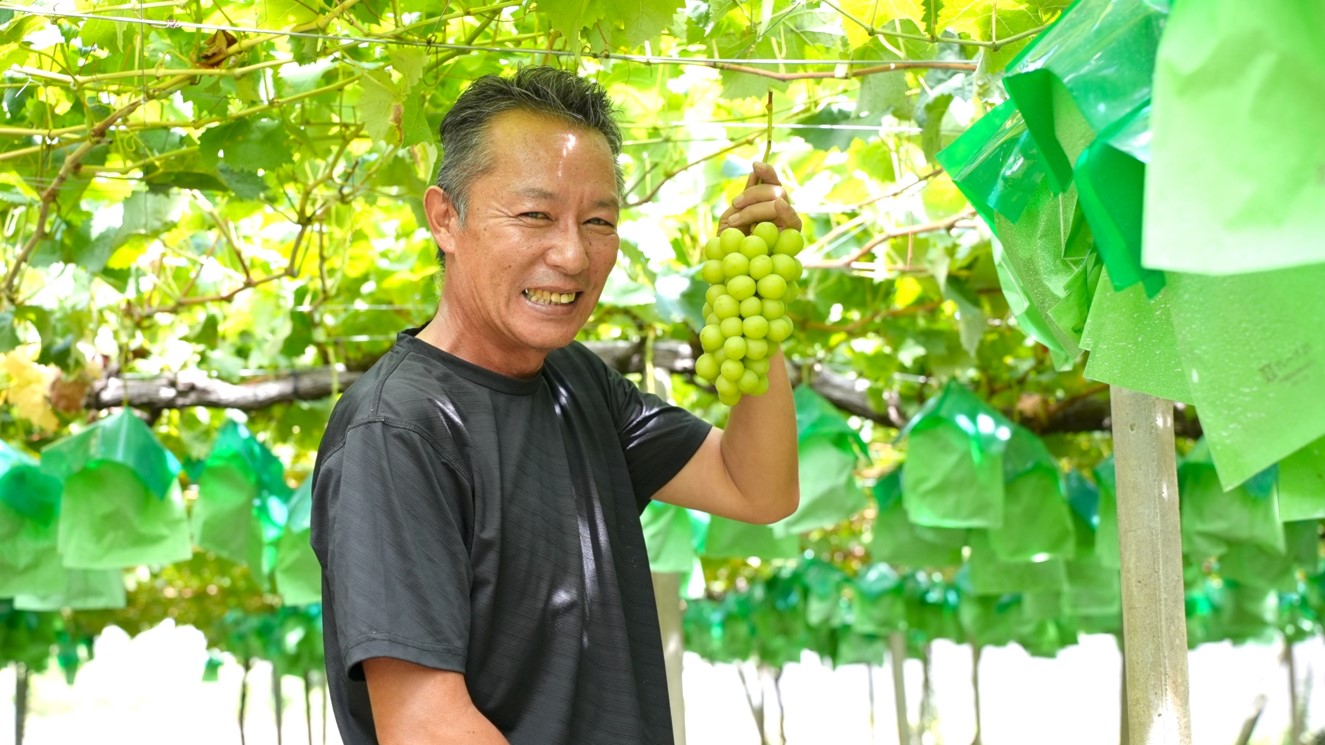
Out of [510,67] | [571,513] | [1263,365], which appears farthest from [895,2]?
[1263,365]

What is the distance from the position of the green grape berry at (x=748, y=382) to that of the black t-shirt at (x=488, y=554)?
10.9 inches

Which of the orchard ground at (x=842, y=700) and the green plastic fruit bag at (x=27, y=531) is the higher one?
the green plastic fruit bag at (x=27, y=531)

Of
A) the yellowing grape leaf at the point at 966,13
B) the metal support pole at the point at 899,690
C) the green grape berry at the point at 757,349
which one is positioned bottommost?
the metal support pole at the point at 899,690

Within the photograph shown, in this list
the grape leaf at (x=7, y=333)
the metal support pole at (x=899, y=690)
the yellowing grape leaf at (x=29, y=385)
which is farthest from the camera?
the metal support pole at (x=899, y=690)

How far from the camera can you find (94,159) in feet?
10.4

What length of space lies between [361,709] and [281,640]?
1085cm

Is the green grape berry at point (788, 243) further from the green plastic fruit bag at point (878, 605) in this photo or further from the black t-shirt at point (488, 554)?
the green plastic fruit bag at point (878, 605)

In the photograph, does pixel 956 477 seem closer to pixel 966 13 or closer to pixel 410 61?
pixel 966 13

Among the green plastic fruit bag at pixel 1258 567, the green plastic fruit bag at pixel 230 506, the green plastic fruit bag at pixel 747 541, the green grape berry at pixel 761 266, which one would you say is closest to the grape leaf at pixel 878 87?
the green grape berry at pixel 761 266

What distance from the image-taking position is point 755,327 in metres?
1.97

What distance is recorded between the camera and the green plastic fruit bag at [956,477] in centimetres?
434

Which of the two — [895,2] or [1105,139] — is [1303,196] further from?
[895,2]

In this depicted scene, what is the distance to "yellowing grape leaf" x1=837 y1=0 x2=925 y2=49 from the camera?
2.55 m

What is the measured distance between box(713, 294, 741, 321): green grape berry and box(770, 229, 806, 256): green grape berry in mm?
104
